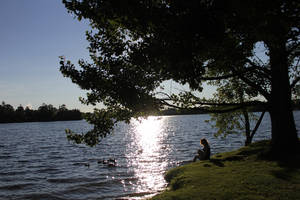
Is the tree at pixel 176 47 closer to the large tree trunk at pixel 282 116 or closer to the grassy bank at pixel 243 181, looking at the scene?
the large tree trunk at pixel 282 116

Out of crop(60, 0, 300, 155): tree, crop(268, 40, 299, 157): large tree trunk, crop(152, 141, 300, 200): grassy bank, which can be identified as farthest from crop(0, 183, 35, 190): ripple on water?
crop(268, 40, 299, 157): large tree trunk

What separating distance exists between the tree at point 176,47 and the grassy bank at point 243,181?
2421mm

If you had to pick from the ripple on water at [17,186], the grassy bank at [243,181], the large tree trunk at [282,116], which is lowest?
the ripple on water at [17,186]

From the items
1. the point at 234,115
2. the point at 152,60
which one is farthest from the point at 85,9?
the point at 234,115

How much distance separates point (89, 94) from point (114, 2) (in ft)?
21.4

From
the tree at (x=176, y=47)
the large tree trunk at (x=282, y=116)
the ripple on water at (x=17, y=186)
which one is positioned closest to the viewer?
the tree at (x=176, y=47)

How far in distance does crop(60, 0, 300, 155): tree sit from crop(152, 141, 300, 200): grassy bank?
95.3 inches

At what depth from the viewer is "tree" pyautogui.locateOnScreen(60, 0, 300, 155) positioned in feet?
23.2

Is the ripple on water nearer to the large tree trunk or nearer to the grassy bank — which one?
the grassy bank

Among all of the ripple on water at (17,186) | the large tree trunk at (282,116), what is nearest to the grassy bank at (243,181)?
the large tree trunk at (282,116)

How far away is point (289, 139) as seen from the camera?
1407 cm

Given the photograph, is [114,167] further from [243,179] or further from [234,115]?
[243,179]

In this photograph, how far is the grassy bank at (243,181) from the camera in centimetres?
914

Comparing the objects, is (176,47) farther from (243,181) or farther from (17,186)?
(17,186)
